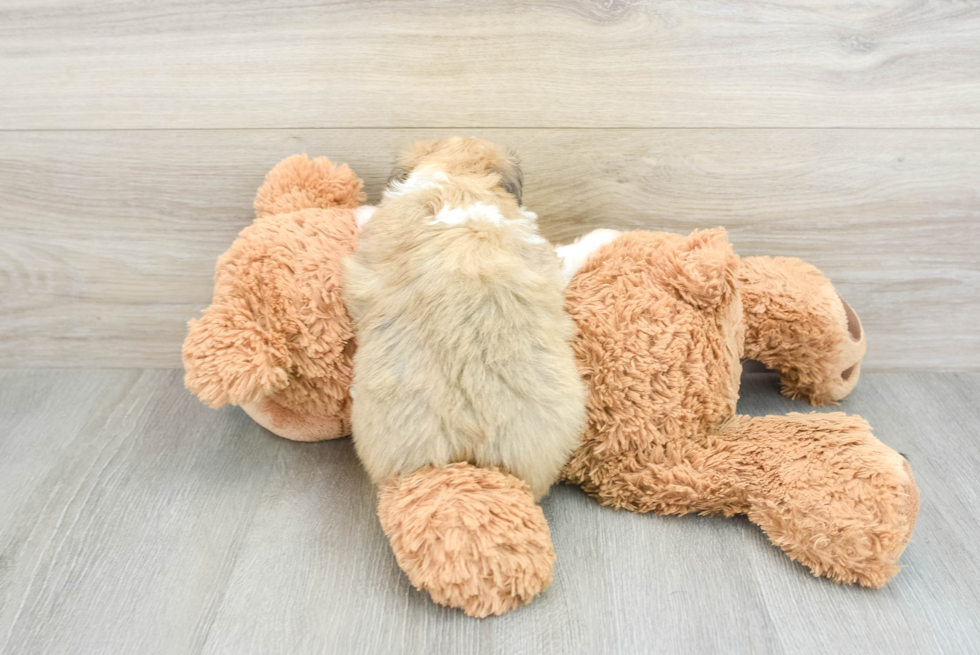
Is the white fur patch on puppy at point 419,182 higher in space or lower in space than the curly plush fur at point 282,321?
higher

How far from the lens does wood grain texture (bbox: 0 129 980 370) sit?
85 cm

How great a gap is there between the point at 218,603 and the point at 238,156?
53 centimetres

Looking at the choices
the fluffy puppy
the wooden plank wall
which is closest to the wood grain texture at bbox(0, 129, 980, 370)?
the wooden plank wall

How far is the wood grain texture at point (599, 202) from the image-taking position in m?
0.85

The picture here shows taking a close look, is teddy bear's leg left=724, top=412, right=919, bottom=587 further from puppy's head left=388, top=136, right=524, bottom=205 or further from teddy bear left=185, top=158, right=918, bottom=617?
puppy's head left=388, top=136, right=524, bottom=205

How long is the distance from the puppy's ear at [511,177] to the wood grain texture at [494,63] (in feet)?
0.41

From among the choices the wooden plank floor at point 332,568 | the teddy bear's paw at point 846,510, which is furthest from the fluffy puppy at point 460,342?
the teddy bear's paw at point 846,510

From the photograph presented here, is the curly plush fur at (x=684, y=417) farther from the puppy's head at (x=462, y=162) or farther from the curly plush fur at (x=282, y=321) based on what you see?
the curly plush fur at (x=282, y=321)

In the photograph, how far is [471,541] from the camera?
59 cm

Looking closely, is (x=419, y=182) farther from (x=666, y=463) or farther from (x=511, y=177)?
(x=666, y=463)

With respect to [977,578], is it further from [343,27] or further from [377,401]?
[343,27]

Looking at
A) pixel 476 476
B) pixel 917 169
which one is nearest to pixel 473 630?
pixel 476 476

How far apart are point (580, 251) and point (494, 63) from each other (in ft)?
0.83

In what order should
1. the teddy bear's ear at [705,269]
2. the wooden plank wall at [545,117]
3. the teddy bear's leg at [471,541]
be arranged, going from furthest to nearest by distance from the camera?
1. the wooden plank wall at [545,117]
2. the teddy bear's ear at [705,269]
3. the teddy bear's leg at [471,541]
